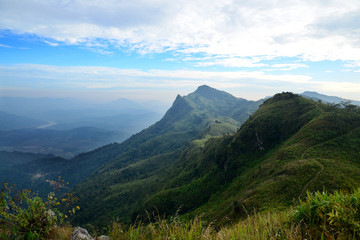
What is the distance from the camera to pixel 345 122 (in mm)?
54969

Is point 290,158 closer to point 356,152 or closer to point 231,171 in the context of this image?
point 356,152

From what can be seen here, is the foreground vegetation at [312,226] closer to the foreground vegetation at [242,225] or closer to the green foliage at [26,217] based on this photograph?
the foreground vegetation at [242,225]

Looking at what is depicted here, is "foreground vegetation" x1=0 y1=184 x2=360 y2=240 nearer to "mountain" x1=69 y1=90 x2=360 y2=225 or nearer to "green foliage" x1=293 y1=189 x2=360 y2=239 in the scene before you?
"green foliage" x1=293 y1=189 x2=360 y2=239

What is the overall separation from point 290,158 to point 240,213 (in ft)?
74.7

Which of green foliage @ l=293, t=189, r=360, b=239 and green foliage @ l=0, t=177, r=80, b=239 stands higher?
green foliage @ l=293, t=189, r=360, b=239

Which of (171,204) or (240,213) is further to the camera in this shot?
(171,204)

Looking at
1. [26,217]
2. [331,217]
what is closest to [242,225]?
[331,217]

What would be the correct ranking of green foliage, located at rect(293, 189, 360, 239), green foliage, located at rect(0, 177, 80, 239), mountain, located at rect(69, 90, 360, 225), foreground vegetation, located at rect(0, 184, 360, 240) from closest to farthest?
1. green foliage, located at rect(293, 189, 360, 239)
2. foreground vegetation, located at rect(0, 184, 360, 240)
3. green foliage, located at rect(0, 177, 80, 239)
4. mountain, located at rect(69, 90, 360, 225)

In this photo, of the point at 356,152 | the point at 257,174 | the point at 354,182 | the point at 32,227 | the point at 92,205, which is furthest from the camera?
the point at 92,205

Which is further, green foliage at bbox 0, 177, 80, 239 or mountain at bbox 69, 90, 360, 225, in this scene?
mountain at bbox 69, 90, 360, 225

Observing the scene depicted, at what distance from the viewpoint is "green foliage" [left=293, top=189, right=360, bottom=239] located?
181 inches

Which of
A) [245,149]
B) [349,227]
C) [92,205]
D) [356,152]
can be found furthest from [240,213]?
[92,205]

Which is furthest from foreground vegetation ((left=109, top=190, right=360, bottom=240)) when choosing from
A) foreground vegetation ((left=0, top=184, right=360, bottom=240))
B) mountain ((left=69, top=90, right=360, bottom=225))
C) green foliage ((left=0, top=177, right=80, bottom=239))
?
mountain ((left=69, top=90, right=360, bottom=225))

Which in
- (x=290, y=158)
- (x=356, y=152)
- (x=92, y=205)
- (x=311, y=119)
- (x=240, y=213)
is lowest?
(x=92, y=205)
